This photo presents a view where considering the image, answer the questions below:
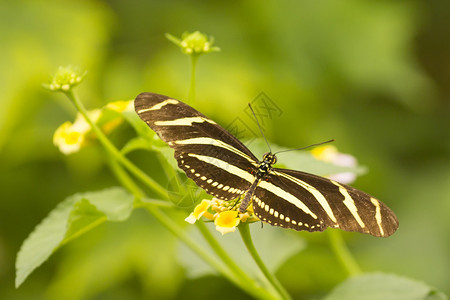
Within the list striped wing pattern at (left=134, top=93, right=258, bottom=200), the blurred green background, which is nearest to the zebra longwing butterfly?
striped wing pattern at (left=134, top=93, right=258, bottom=200)

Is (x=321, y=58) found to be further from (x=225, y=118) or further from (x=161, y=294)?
(x=161, y=294)

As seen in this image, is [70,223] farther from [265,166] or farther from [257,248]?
[257,248]

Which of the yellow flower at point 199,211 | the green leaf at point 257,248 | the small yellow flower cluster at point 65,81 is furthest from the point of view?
the green leaf at point 257,248

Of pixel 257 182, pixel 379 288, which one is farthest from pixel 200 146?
pixel 379 288

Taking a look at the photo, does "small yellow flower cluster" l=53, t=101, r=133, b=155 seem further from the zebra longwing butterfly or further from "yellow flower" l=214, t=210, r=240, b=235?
"yellow flower" l=214, t=210, r=240, b=235

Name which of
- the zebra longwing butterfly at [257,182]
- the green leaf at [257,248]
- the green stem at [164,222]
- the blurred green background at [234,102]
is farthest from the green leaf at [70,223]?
the blurred green background at [234,102]

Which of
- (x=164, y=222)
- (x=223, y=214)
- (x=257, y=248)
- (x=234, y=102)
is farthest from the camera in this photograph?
(x=234, y=102)

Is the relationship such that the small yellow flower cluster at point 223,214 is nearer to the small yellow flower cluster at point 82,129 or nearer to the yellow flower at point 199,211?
the yellow flower at point 199,211

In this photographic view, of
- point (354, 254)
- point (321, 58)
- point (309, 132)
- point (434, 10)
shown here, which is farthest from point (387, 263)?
point (434, 10)
